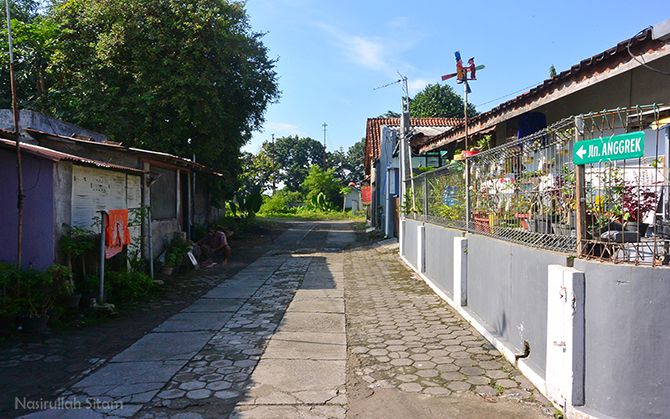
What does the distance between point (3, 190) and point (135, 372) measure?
3859 mm

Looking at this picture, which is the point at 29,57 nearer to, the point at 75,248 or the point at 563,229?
the point at 75,248

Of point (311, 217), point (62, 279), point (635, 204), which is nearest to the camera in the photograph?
point (635, 204)

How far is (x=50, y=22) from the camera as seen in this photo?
15773 mm

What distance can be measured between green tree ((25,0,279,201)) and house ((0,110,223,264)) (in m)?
1.68

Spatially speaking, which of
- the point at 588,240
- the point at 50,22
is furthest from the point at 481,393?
the point at 50,22

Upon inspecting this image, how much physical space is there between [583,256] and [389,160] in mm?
16262

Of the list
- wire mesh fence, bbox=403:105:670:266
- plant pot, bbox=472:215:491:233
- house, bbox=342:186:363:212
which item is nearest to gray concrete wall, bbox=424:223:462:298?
plant pot, bbox=472:215:491:233

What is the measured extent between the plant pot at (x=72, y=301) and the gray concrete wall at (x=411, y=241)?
6.92 m

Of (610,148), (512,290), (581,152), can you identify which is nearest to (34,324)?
(512,290)

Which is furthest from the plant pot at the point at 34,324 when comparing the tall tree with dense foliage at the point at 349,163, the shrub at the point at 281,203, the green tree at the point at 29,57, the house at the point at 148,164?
the tall tree with dense foliage at the point at 349,163

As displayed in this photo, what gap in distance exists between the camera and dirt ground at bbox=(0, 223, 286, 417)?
14.6ft

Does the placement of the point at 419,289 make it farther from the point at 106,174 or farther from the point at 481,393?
the point at 106,174

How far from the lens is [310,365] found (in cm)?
503

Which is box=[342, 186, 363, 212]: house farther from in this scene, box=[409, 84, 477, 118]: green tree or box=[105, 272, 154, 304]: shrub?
box=[105, 272, 154, 304]: shrub
